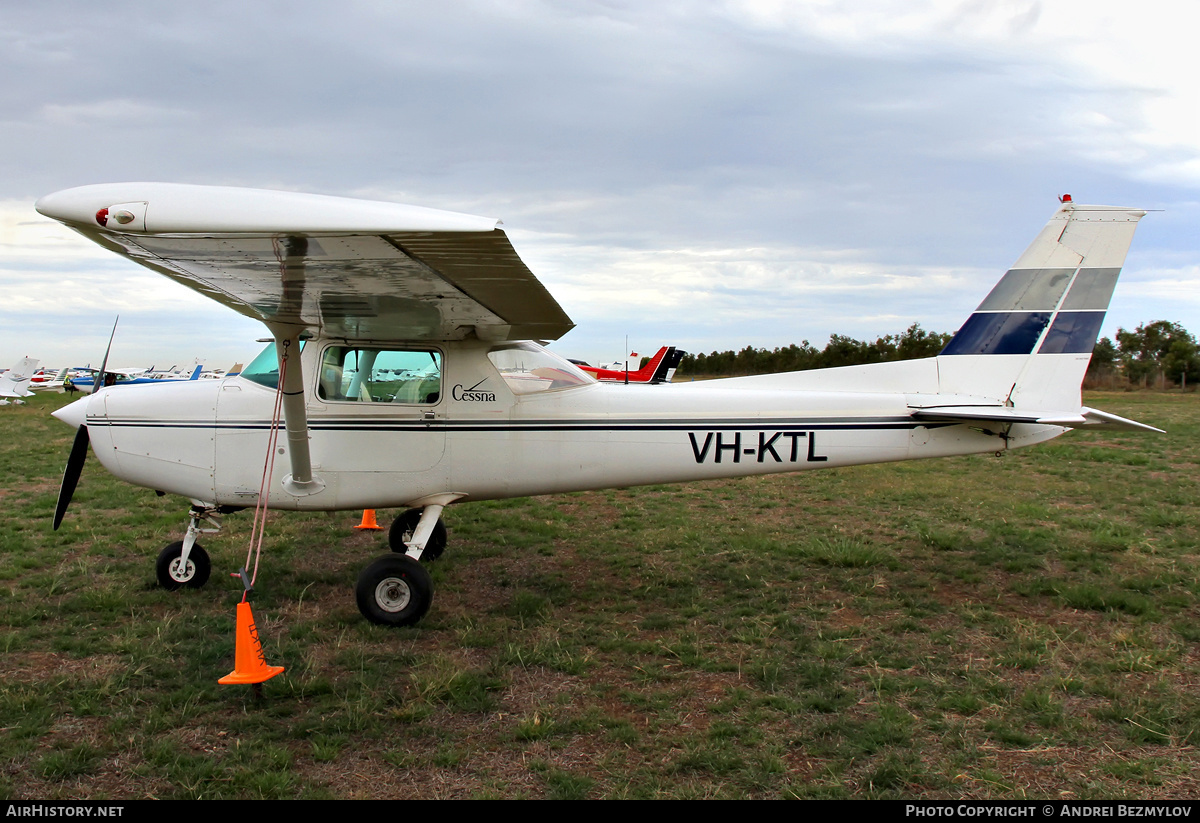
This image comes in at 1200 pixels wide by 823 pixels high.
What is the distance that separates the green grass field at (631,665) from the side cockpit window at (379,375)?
1571 millimetres

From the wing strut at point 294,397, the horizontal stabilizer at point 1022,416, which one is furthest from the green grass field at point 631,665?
the horizontal stabilizer at point 1022,416

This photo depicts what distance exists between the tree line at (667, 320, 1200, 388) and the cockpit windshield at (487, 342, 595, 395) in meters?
40.1

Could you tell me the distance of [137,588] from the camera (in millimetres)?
5770

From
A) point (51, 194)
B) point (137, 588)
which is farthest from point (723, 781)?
point (137, 588)

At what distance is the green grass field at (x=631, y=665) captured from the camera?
320 cm

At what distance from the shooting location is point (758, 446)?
5594mm

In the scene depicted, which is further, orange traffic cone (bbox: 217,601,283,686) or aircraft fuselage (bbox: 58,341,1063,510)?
aircraft fuselage (bbox: 58,341,1063,510)

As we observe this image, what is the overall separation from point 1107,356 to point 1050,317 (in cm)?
6305

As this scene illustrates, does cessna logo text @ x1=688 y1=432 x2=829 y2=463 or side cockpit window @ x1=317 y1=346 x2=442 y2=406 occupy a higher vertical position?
side cockpit window @ x1=317 y1=346 x2=442 y2=406

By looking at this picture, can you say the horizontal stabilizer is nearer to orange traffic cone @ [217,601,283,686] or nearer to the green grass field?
the green grass field

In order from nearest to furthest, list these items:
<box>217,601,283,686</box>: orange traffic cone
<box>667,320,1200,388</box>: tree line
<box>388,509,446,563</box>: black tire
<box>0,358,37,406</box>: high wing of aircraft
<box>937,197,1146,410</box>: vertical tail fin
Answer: <box>217,601,283,686</box>: orange traffic cone
<box>937,197,1146,410</box>: vertical tail fin
<box>388,509,446,563</box>: black tire
<box>0,358,37,406</box>: high wing of aircraft
<box>667,320,1200,388</box>: tree line

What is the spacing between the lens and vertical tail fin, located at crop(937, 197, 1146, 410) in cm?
574

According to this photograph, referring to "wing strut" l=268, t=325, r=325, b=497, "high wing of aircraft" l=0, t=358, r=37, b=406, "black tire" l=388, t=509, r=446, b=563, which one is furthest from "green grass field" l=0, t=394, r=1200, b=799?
"high wing of aircraft" l=0, t=358, r=37, b=406

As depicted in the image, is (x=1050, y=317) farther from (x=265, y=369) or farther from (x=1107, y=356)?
(x=1107, y=356)
